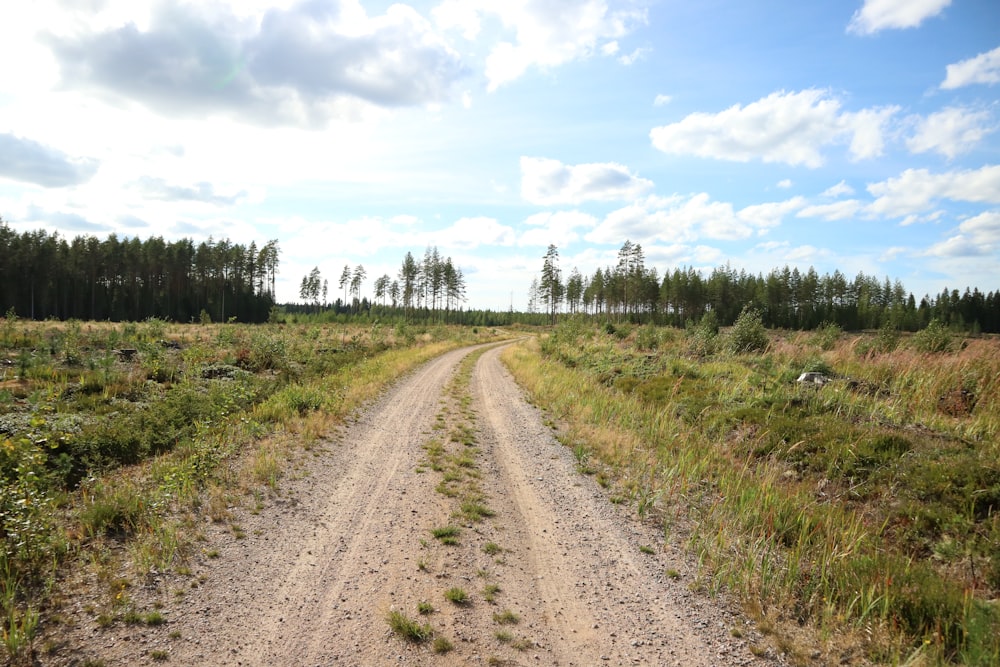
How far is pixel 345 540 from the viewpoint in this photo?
6266 millimetres

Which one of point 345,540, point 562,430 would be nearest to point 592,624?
point 345,540

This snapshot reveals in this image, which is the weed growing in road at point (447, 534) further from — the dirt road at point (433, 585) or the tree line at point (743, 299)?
the tree line at point (743, 299)

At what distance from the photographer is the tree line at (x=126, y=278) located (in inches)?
2554

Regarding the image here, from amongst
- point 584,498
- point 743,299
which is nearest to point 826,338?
point 584,498

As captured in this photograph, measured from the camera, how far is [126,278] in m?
76.4

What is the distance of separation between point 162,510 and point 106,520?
0.63 m

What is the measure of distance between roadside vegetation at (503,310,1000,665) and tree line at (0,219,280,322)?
66.2 metres

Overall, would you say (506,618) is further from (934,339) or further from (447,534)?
(934,339)

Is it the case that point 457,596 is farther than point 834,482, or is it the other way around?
point 834,482

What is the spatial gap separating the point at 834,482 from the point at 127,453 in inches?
555

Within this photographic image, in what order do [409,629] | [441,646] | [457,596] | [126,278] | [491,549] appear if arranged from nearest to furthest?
1. [441,646]
2. [409,629]
3. [457,596]
4. [491,549]
5. [126,278]

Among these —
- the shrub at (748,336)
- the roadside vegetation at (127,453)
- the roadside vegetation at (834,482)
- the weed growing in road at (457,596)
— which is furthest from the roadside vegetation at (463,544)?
the shrub at (748,336)

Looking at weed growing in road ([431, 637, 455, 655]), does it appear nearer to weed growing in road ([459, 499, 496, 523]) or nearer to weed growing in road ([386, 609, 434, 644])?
weed growing in road ([386, 609, 434, 644])

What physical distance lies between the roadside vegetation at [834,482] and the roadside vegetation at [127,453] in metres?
6.62
